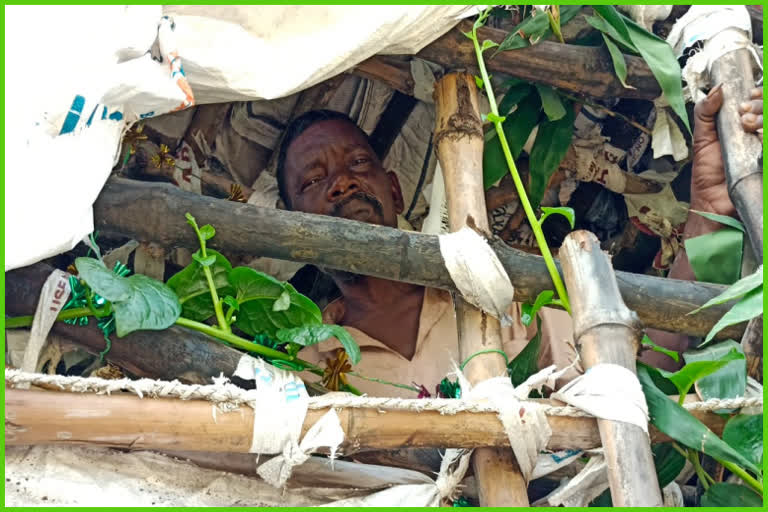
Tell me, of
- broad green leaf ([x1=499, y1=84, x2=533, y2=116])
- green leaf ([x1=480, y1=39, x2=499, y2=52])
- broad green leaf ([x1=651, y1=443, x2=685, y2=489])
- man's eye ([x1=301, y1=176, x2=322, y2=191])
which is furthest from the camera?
man's eye ([x1=301, y1=176, x2=322, y2=191])

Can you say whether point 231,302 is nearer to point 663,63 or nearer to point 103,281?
point 103,281

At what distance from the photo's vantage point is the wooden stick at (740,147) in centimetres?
126

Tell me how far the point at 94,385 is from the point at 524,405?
51cm

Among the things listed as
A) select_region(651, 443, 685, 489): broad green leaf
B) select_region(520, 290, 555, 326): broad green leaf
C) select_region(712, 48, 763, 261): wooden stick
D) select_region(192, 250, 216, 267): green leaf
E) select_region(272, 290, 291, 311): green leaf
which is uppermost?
select_region(712, 48, 763, 261): wooden stick

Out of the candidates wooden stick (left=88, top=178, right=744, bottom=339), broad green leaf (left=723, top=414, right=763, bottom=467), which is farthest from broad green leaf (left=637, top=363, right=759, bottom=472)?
wooden stick (left=88, top=178, right=744, bottom=339)

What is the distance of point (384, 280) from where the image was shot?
1670 mm

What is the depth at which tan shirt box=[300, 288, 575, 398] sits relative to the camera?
1533mm

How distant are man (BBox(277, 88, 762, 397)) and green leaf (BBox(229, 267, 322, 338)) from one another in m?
0.37

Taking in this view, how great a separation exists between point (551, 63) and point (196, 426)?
2.81ft

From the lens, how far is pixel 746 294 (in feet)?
3.65

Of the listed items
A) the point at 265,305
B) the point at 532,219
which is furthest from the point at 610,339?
the point at 265,305

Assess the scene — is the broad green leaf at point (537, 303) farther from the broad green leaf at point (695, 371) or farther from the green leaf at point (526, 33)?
the green leaf at point (526, 33)

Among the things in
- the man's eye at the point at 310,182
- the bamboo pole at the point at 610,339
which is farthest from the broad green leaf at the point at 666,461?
the man's eye at the point at 310,182

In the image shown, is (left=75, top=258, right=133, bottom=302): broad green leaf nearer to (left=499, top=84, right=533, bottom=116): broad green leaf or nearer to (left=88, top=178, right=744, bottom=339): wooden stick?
(left=88, top=178, right=744, bottom=339): wooden stick
